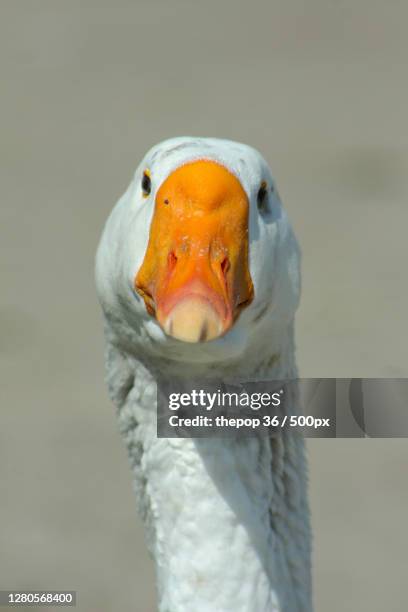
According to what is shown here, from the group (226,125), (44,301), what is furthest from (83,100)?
(44,301)

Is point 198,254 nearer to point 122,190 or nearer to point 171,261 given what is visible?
point 171,261

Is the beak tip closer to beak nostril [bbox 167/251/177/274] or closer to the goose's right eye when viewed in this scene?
beak nostril [bbox 167/251/177/274]

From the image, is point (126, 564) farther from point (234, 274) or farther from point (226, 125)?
point (226, 125)

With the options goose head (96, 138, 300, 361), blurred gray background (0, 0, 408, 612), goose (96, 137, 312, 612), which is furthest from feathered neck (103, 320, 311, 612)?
blurred gray background (0, 0, 408, 612)

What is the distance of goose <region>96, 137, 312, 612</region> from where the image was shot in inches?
116

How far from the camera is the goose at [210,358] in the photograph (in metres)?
2.95

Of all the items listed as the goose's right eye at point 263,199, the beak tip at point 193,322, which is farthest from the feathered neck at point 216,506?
the beak tip at point 193,322

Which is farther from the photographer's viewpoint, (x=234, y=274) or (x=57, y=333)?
(x=57, y=333)

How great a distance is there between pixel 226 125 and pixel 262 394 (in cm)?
814

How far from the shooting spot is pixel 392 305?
358 inches

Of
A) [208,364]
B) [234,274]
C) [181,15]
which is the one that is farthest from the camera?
[181,15]

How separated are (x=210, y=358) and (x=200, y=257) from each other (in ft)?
0.90

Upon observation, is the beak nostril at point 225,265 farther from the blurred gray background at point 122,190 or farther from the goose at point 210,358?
the blurred gray background at point 122,190

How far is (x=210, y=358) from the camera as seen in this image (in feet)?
9.96
